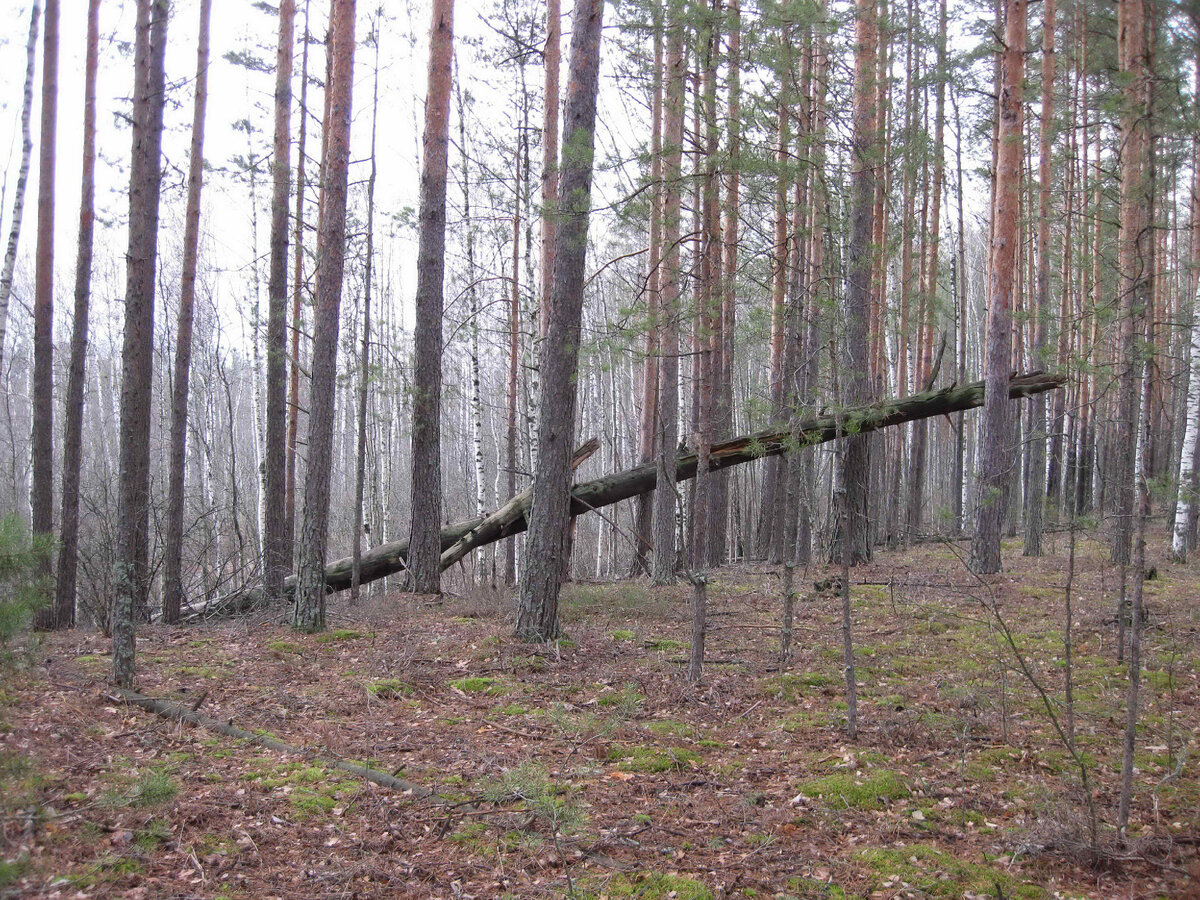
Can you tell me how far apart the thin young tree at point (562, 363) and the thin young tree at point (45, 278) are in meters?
7.73

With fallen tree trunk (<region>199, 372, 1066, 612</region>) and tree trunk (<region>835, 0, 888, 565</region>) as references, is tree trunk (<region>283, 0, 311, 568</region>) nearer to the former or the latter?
fallen tree trunk (<region>199, 372, 1066, 612</region>)

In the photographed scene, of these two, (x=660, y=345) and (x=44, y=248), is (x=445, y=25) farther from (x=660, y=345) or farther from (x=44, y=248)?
(x=44, y=248)

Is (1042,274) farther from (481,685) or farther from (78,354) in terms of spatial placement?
(78,354)

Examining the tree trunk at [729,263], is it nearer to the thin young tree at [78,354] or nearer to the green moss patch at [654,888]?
the green moss patch at [654,888]

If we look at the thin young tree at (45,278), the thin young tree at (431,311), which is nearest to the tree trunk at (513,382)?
the thin young tree at (431,311)

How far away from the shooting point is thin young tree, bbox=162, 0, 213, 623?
1004cm

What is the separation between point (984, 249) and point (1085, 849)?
3502 centimetres

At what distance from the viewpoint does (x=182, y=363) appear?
10.7m

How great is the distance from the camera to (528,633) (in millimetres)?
7391

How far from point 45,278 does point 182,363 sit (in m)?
2.48

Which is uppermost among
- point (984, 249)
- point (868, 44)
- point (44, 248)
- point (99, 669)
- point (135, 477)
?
point (984, 249)

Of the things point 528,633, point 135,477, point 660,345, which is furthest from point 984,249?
point 135,477

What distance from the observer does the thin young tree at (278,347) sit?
1084cm

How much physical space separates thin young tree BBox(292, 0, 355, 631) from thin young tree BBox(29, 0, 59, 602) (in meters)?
4.83
